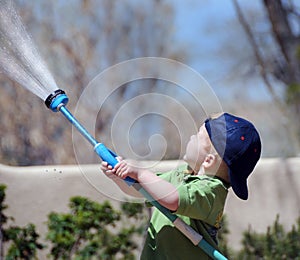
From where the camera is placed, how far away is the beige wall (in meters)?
6.13

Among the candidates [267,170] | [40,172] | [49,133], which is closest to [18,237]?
[40,172]

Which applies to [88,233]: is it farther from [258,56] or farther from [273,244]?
[258,56]

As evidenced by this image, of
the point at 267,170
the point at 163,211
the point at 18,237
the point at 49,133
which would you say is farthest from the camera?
the point at 49,133

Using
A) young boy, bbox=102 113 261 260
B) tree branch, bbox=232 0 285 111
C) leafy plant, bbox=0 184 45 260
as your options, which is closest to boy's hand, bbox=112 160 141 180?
young boy, bbox=102 113 261 260

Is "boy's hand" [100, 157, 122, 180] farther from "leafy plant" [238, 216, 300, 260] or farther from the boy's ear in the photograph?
"leafy plant" [238, 216, 300, 260]

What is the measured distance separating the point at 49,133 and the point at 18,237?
5.75 metres

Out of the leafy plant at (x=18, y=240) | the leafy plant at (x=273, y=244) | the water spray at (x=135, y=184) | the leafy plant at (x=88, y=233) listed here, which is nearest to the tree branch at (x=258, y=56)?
the leafy plant at (x=273, y=244)

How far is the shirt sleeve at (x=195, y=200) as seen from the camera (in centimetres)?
305

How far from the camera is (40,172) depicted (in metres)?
6.32

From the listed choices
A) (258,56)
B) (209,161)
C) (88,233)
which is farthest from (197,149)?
(258,56)

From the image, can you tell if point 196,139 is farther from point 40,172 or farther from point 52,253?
point 40,172

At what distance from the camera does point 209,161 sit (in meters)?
3.29

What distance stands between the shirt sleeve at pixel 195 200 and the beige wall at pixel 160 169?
2686 millimetres

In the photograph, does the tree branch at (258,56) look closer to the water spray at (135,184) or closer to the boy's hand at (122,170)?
the water spray at (135,184)
